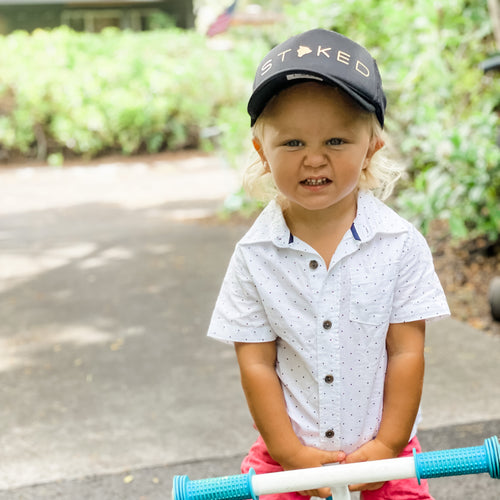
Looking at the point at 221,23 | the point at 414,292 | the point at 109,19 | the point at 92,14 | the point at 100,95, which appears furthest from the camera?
the point at 109,19

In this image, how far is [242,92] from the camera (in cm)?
1216

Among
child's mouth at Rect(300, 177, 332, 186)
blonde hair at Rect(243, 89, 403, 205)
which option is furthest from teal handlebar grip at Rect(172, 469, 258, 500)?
blonde hair at Rect(243, 89, 403, 205)

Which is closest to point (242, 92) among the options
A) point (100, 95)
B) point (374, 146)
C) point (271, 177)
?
point (100, 95)

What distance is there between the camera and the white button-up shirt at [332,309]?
171cm

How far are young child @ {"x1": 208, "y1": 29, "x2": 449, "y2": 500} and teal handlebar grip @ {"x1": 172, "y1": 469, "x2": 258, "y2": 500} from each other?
1.27 ft

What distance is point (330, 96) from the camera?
5.19 feet

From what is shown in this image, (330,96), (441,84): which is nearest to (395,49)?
(441,84)

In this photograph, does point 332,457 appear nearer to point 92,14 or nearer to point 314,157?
point 314,157

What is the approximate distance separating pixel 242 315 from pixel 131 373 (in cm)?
221

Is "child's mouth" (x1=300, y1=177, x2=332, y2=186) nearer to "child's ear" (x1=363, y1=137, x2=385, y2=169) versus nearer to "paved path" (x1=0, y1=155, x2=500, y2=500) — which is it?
"child's ear" (x1=363, y1=137, x2=385, y2=169)

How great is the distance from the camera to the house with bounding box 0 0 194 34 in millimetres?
25328

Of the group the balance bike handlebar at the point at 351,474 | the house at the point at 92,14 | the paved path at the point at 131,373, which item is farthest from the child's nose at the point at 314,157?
the house at the point at 92,14

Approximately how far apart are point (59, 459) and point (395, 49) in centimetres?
433

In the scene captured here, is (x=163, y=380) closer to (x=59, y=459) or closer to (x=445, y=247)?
(x=59, y=459)
